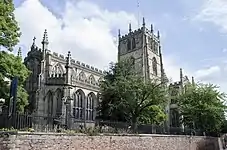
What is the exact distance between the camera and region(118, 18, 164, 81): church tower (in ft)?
203

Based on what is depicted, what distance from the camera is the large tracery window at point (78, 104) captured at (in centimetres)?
4024

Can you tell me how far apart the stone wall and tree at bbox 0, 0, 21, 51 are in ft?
28.8

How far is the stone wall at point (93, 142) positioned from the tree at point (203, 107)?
6.74 meters

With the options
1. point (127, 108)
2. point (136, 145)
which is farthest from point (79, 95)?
point (136, 145)

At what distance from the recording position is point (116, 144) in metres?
18.5

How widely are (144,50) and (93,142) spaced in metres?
48.1

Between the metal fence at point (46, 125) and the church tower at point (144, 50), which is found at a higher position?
the church tower at point (144, 50)

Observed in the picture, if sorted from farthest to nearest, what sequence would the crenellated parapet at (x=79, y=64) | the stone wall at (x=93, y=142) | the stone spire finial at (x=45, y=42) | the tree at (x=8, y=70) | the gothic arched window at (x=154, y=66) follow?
1. the gothic arched window at (x=154, y=66)
2. the crenellated parapet at (x=79, y=64)
3. the stone spire finial at (x=45, y=42)
4. the tree at (x=8, y=70)
5. the stone wall at (x=93, y=142)

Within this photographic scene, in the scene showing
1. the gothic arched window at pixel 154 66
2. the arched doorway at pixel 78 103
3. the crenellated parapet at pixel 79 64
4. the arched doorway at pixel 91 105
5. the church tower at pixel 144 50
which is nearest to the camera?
the arched doorway at pixel 78 103

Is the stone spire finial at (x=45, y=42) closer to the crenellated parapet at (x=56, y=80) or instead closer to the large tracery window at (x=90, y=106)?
the crenellated parapet at (x=56, y=80)

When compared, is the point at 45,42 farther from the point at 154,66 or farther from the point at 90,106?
the point at 154,66

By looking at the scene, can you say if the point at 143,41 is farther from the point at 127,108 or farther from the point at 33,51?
the point at 127,108

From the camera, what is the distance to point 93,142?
16328mm

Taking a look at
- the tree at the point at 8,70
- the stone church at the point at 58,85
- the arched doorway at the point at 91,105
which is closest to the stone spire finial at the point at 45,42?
the stone church at the point at 58,85
